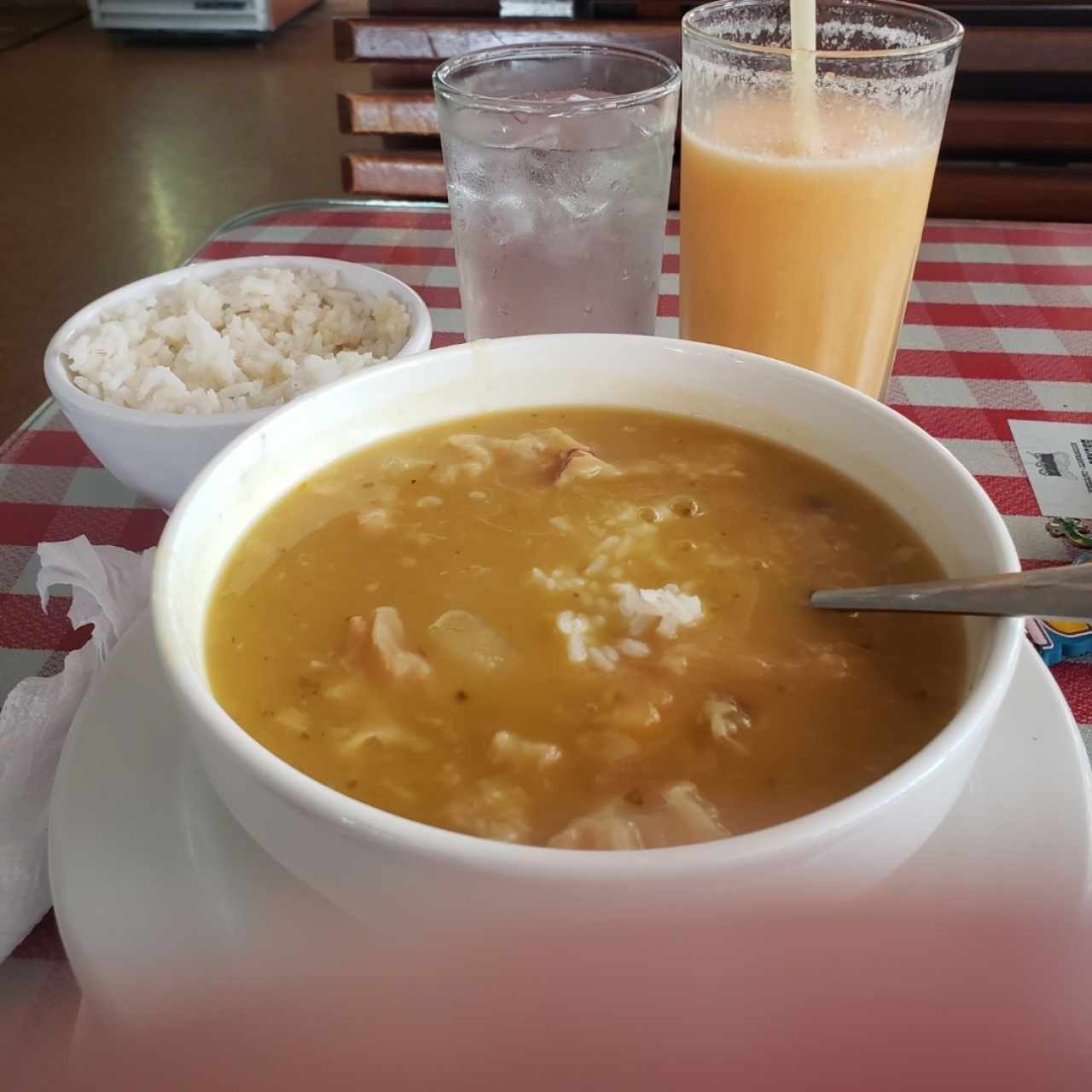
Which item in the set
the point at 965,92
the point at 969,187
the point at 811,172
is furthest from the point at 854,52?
the point at 965,92

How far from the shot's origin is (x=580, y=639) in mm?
823

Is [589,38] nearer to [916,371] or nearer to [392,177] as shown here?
[392,177]

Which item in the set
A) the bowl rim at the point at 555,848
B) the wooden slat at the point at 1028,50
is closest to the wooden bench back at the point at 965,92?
the wooden slat at the point at 1028,50

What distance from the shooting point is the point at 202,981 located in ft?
1.35

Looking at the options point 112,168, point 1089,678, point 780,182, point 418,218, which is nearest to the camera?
point 1089,678

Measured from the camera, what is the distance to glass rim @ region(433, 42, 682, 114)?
1281 mm

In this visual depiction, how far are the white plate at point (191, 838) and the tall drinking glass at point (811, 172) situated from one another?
2.13ft

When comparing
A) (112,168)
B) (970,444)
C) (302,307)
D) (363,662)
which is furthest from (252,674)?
(112,168)

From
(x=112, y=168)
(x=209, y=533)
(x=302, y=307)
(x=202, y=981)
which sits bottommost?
(x=112, y=168)

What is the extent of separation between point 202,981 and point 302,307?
1211 mm

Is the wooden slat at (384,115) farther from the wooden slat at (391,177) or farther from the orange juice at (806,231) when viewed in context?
the orange juice at (806,231)

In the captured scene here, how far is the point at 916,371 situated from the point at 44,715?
51.0 inches

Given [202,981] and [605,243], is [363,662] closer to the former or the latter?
[202,981]

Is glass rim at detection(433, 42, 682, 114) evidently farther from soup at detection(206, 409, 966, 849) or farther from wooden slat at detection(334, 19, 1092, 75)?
wooden slat at detection(334, 19, 1092, 75)
